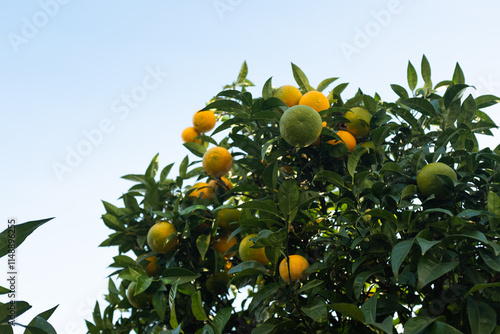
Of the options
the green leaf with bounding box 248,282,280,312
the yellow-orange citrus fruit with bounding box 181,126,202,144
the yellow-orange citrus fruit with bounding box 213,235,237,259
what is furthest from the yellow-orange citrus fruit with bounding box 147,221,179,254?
the yellow-orange citrus fruit with bounding box 181,126,202,144

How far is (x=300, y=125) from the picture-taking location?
76.5 inches

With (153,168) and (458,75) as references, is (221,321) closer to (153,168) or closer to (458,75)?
(153,168)

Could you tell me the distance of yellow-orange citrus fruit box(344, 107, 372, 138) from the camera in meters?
2.32

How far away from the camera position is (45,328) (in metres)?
1.33

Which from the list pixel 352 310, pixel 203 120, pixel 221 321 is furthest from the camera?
pixel 203 120

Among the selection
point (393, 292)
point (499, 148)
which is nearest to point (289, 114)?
point (393, 292)

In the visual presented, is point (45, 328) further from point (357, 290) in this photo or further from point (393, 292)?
point (393, 292)

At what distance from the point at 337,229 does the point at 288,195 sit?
0.48 metres

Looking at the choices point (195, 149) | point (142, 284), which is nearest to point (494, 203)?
point (142, 284)

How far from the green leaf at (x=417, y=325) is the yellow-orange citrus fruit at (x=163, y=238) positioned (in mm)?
1241

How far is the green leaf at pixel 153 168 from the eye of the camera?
109 inches

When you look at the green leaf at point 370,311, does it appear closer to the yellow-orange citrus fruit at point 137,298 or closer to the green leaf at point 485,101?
the yellow-orange citrus fruit at point 137,298

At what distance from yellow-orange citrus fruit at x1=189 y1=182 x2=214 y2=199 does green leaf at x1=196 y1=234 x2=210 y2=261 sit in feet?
0.87

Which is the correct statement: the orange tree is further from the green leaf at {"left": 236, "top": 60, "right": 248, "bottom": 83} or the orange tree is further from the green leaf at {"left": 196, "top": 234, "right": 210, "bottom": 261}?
the green leaf at {"left": 236, "top": 60, "right": 248, "bottom": 83}
